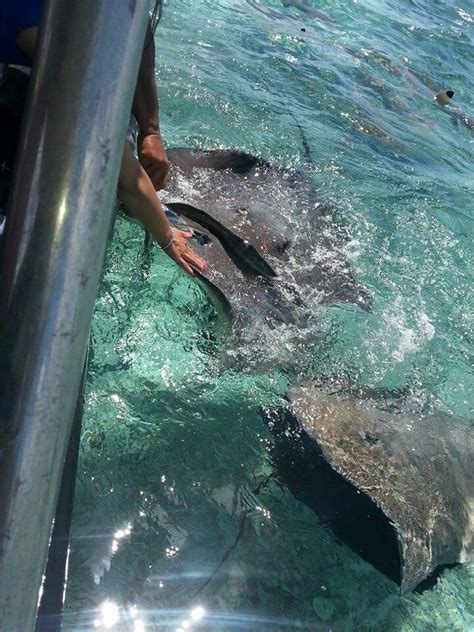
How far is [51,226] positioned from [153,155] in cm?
264

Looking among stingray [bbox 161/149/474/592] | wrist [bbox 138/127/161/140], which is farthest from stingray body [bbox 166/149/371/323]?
wrist [bbox 138/127/161/140]

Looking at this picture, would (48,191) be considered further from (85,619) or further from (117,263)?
(117,263)

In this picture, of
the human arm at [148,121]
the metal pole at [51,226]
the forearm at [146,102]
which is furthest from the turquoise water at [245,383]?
the metal pole at [51,226]

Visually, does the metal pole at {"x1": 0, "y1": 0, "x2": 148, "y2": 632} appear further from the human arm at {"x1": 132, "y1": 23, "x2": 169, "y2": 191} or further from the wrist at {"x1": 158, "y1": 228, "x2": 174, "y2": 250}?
the human arm at {"x1": 132, "y1": 23, "x2": 169, "y2": 191}

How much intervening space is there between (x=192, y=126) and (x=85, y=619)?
574 centimetres

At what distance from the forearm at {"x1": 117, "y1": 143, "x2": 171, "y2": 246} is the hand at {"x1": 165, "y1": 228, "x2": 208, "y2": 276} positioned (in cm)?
11

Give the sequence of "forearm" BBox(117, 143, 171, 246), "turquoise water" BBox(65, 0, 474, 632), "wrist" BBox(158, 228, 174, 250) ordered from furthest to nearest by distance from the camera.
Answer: "wrist" BBox(158, 228, 174, 250) → "forearm" BBox(117, 143, 171, 246) → "turquoise water" BBox(65, 0, 474, 632)

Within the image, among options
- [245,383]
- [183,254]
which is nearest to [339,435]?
[245,383]

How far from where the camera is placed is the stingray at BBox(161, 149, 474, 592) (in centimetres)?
271

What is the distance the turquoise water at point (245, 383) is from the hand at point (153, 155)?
2.47ft

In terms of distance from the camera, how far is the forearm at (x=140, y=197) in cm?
274

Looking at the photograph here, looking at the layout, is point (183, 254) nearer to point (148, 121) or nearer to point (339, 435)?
point (148, 121)

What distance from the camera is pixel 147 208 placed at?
3.04 meters

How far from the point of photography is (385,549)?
263cm
